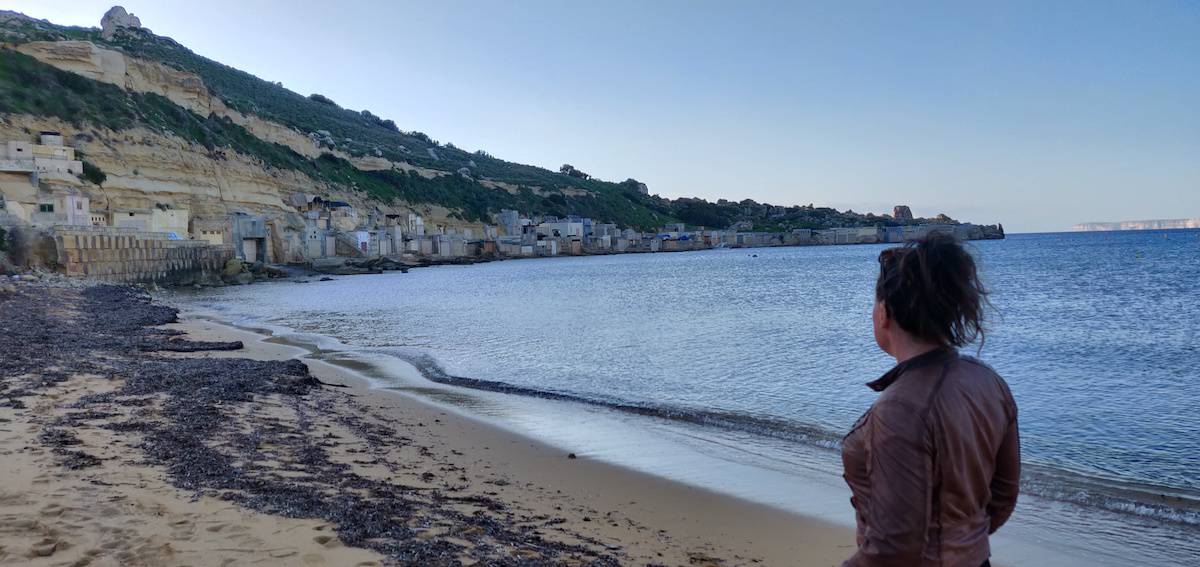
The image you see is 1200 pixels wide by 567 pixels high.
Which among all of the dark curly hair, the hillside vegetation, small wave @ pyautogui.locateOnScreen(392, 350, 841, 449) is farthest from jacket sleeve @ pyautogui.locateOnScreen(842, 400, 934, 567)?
the hillside vegetation

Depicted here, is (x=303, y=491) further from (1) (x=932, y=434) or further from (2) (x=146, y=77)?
(2) (x=146, y=77)

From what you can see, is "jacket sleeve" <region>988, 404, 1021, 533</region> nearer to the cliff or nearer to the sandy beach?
the sandy beach

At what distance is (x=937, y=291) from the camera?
1773 millimetres

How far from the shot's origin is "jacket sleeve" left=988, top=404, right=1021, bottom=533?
5.95 ft

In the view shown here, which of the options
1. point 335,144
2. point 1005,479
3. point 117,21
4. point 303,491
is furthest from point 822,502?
point 117,21

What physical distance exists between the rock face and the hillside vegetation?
67.9 inches

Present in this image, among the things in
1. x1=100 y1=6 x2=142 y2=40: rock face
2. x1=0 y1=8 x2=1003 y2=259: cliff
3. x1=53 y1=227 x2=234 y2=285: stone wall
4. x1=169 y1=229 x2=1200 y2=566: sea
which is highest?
x1=100 y1=6 x2=142 y2=40: rock face

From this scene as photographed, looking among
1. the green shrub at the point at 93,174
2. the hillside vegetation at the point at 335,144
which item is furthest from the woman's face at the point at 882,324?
the hillside vegetation at the point at 335,144

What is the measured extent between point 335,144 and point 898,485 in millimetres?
95380

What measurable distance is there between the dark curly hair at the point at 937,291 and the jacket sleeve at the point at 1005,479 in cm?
26

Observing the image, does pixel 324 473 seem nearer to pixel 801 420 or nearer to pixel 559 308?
pixel 801 420

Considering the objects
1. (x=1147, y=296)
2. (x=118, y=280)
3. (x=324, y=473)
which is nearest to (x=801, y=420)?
(x=324, y=473)

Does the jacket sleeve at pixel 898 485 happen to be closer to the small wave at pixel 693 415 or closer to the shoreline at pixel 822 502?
the shoreline at pixel 822 502

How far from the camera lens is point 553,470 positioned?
6922 millimetres
